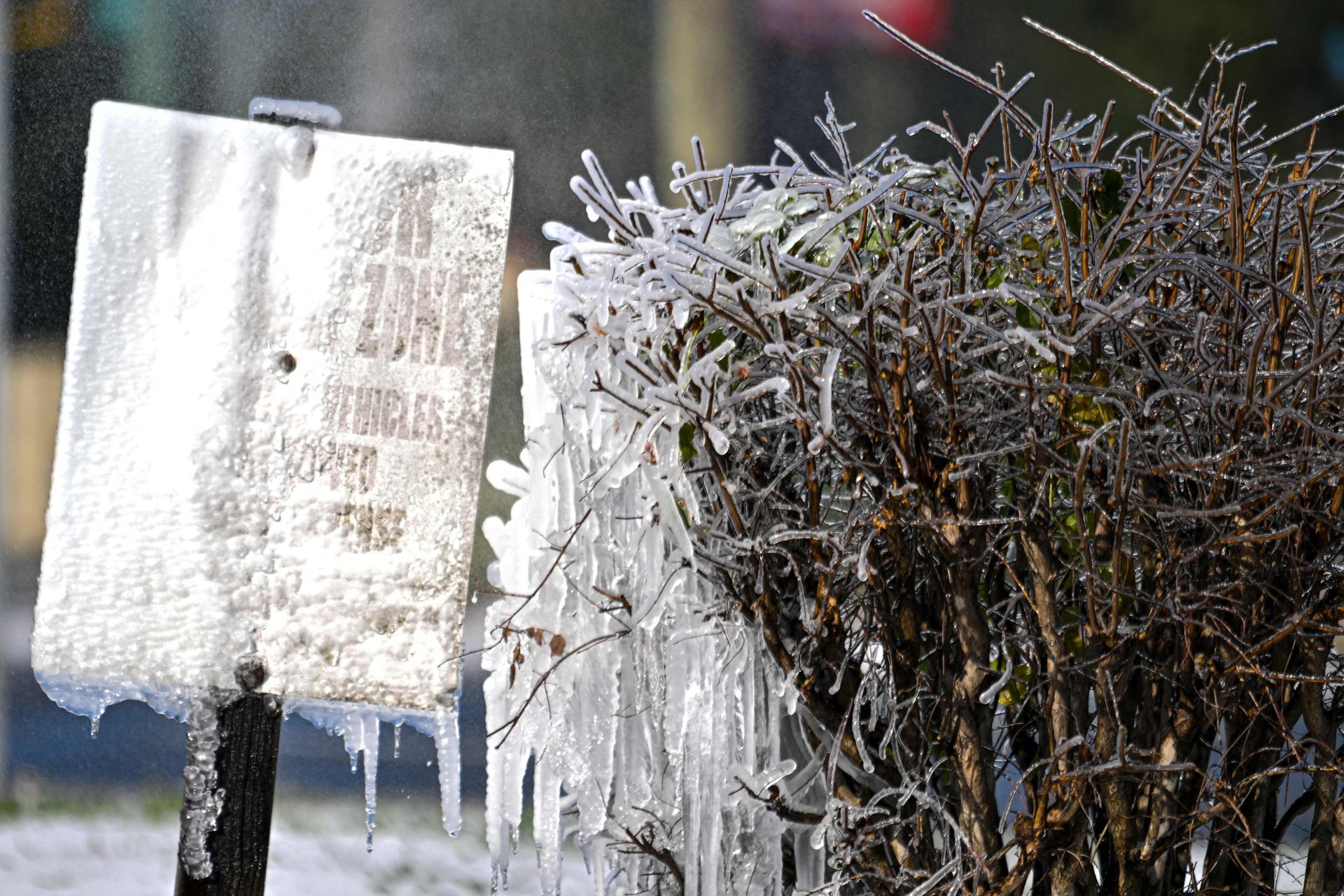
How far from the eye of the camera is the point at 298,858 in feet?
8.29

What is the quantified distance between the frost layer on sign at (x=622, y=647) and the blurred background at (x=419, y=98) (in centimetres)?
173

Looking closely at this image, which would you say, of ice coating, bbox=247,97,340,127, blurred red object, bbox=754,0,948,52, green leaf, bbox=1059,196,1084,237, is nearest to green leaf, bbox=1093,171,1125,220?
green leaf, bbox=1059,196,1084,237

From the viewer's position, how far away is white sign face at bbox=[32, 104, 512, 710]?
1.07 m

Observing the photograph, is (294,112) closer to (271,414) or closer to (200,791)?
(271,414)

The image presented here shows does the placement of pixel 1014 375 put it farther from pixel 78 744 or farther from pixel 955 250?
pixel 78 744

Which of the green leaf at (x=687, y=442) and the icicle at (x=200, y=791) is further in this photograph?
the icicle at (x=200, y=791)

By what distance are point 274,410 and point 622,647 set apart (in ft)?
1.44

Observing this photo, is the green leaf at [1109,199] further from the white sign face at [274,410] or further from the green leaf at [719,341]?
the white sign face at [274,410]

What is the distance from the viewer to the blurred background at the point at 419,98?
2.58 meters

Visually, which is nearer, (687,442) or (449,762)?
(687,442)

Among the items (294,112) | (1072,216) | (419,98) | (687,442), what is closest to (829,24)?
(419,98)

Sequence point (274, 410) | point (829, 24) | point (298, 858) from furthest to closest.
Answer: point (829, 24) < point (298, 858) < point (274, 410)

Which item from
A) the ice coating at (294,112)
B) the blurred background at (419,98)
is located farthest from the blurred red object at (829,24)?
the ice coating at (294,112)

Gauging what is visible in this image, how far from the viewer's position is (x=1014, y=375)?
31.6 inches
